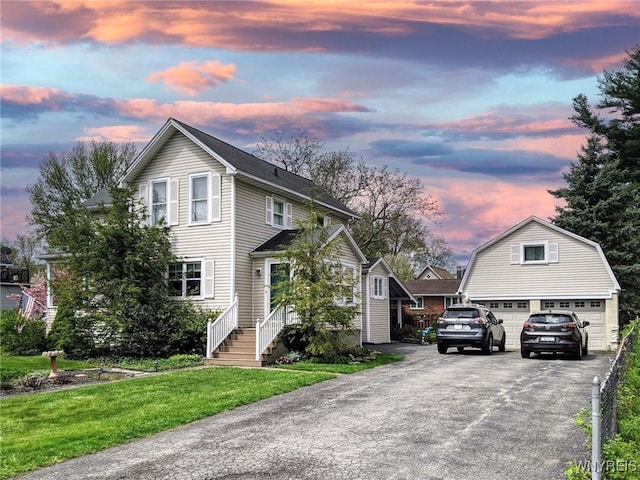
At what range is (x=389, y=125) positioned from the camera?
21.7 m

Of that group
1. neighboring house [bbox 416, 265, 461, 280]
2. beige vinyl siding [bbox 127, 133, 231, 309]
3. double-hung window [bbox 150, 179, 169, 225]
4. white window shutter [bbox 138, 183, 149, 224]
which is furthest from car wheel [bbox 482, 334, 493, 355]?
neighboring house [bbox 416, 265, 461, 280]

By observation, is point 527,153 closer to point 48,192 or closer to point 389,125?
point 389,125

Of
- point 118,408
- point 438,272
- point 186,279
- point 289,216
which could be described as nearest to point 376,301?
point 289,216

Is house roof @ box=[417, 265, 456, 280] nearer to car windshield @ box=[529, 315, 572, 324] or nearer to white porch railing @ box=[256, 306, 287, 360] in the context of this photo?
car windshield @ box=[529, 315, 572, 324]

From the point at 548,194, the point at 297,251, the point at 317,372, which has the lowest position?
the point at 317,372

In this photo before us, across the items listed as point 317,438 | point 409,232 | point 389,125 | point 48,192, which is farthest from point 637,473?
point 48,192

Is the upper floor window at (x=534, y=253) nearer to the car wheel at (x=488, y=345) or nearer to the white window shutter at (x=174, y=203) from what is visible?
the car wheel at (x=488, y=345)

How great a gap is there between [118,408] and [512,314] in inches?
846

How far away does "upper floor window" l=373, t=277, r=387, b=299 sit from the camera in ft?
94.7

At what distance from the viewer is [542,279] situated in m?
27.6

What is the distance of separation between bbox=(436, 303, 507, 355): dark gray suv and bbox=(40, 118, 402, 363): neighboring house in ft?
12.0

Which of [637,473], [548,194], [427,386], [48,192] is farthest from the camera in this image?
[48,192]

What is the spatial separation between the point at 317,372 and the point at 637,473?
34.4 feet

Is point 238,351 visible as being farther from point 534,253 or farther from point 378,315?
point 534,253
